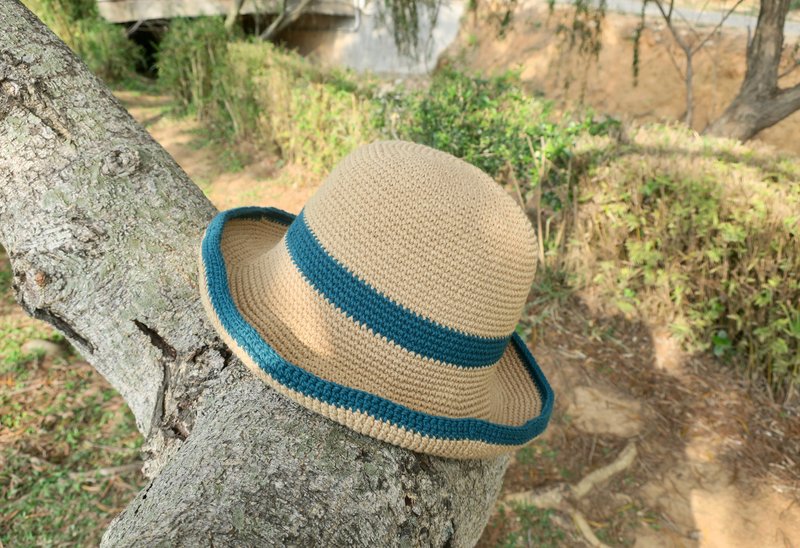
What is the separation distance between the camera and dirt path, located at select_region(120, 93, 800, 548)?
2.82 m

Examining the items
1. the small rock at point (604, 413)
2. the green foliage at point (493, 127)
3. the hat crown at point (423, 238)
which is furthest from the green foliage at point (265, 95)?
the hat crown at point (423, 238)

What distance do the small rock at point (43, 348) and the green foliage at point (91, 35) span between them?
265 inches

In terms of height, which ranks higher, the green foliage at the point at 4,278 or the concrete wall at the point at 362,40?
the concrete wall at the point at 362,40

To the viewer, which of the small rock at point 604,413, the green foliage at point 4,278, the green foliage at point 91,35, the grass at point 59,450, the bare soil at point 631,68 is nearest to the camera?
the grass at point 59,450

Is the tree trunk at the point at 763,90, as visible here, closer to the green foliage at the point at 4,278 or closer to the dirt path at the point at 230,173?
the dirt path at the point at 230,173

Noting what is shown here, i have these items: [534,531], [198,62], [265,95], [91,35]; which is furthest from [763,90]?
[91,35]

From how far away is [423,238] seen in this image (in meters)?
1.09

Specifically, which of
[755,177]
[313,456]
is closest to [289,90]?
[755,177]

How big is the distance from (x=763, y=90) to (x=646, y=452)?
434 centimetres

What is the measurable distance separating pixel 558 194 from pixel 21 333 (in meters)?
3.88

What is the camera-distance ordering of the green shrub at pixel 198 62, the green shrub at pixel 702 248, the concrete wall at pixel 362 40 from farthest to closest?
the concrete wall at pixel 362 40, the green shrub at pixel 198 62, the green shrub at pixel 702 248

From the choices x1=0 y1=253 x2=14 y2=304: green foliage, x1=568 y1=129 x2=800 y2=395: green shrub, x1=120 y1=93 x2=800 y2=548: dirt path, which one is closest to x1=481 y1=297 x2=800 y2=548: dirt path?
x1=120 y1=93 x2=800 y2=548: dirt path

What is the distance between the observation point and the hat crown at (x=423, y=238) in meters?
1.09

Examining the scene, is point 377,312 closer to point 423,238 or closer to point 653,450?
point 423,238
